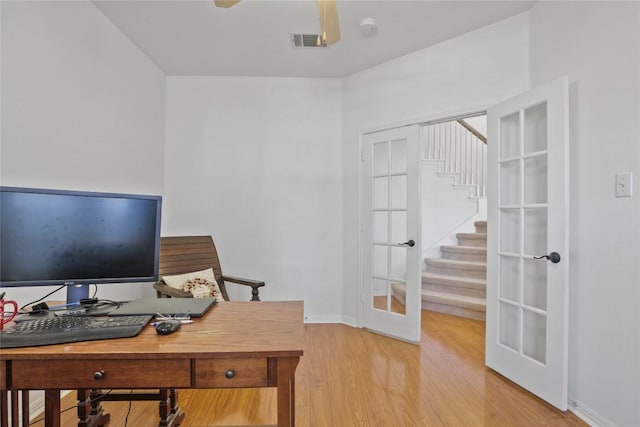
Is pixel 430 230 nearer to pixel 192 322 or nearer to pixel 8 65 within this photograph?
pixel 192 322

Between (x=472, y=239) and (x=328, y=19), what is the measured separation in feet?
12.9

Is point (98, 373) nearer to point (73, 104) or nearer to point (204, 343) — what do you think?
point (204, 343)

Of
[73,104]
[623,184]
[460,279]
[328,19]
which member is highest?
[328,19]

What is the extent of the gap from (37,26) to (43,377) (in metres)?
1.94

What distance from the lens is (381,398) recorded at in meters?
2.04

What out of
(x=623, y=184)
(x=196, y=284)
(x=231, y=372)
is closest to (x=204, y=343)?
(x=231, y=372)

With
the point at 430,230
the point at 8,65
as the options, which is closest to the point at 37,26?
the point at 8,65

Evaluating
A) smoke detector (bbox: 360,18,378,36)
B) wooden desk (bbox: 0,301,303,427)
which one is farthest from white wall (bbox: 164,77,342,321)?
wooden desk (bbox: 0,301,303,427)

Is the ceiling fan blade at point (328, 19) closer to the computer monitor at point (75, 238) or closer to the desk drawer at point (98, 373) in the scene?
the computer monitor at point (75, 238)

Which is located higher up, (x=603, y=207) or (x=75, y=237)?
(x=603, y=207)

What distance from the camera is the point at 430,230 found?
485cm

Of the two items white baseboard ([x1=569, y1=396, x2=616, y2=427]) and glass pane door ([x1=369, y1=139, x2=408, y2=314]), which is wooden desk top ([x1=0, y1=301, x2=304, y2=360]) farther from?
glass pane door ([x1=369, y1=139, x2=408, y2=314])

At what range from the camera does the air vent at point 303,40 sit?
108 inches

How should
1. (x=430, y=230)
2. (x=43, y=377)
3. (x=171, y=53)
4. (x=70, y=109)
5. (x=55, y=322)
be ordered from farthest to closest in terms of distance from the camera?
(x=430, y=230), (x=171, y=53), (x=70, y=109), (x=55, y=322), (x=43, y=377)
